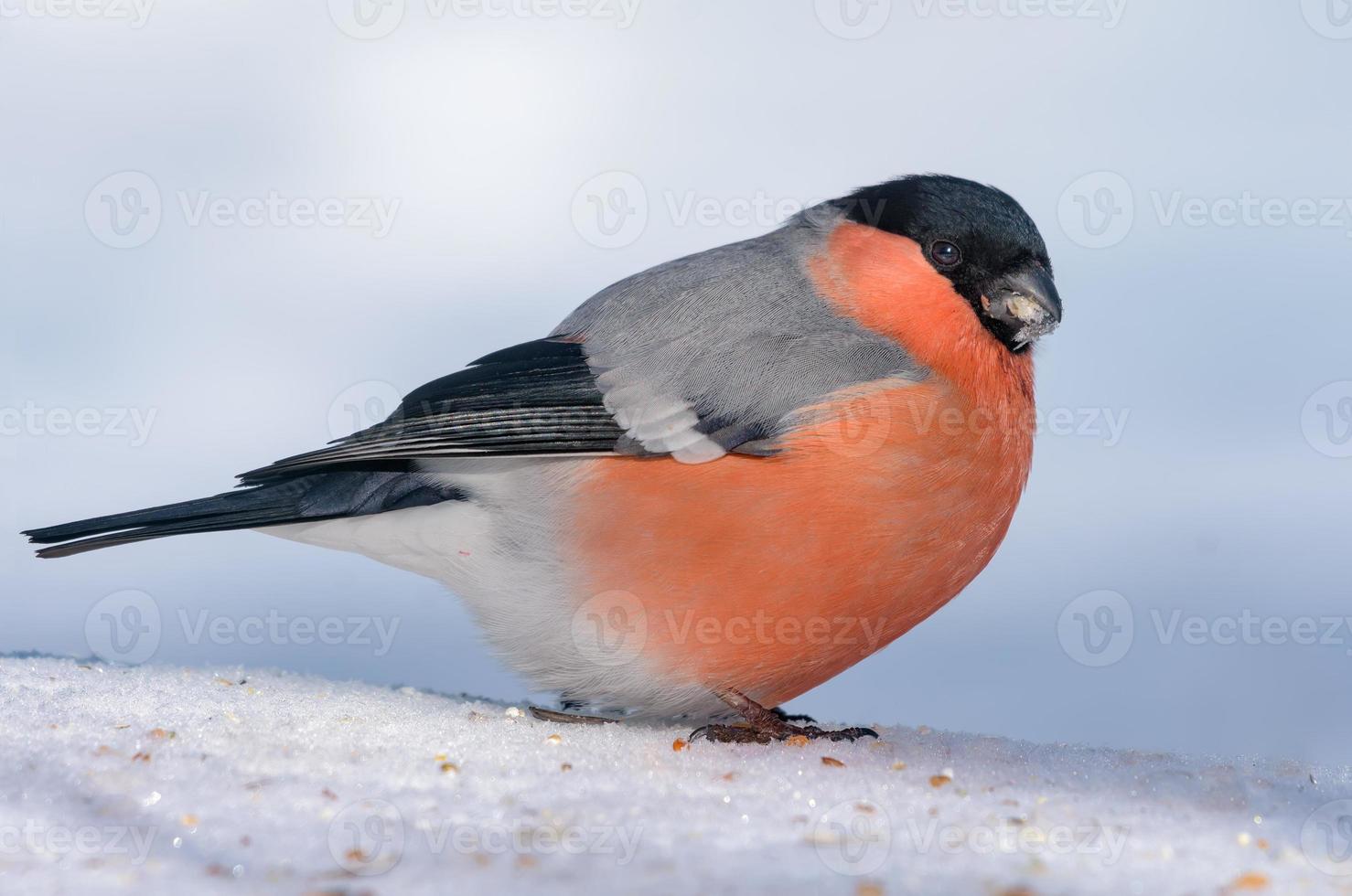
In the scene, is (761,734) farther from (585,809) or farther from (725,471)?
(585,809)

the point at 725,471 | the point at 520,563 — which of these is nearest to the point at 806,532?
the point at 725,471

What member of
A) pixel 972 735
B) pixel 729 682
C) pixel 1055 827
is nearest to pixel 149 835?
pixel 729 682

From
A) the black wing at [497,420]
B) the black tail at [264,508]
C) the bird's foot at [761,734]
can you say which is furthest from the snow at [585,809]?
the black wing at [497,420]

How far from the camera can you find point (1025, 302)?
3.47m

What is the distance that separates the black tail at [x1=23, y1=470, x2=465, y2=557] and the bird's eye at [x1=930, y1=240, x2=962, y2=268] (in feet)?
4.87

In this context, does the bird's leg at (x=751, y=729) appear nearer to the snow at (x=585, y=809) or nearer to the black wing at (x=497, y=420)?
the snow at (x=585, y=809)

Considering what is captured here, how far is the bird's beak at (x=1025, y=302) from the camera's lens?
347 centimetres

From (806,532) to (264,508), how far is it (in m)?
1.59

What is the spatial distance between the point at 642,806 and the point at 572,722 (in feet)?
3.16

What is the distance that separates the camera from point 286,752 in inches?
122

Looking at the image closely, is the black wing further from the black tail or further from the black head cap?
the black head cap

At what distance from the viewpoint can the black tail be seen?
3.62 metres

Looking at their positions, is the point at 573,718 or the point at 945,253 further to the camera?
the point at 573,718

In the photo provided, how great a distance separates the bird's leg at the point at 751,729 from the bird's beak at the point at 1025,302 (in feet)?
4.11
